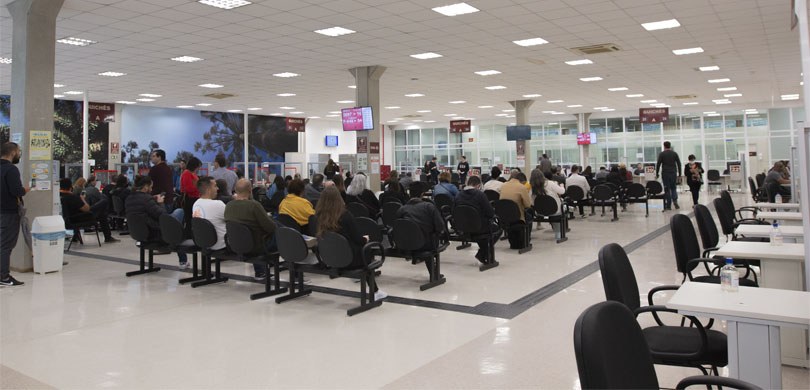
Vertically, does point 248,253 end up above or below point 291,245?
below

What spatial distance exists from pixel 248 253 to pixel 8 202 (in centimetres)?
311

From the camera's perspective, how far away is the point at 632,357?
174 cm

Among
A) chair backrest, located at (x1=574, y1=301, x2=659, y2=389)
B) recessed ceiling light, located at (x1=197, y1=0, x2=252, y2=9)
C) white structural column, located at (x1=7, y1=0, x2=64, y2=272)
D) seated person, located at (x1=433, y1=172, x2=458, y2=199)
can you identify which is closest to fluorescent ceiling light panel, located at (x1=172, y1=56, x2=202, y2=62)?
white structural column, located at (x1=7, y1=0, x2=64, y2=272)

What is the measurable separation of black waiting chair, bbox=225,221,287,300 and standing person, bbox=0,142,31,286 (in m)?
2.71

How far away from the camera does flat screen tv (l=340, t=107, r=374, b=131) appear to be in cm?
1261

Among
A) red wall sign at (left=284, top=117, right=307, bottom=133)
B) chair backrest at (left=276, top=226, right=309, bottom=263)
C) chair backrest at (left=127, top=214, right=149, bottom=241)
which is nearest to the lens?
chair backrest at (left=276, top=226, right=309, bottom=263)

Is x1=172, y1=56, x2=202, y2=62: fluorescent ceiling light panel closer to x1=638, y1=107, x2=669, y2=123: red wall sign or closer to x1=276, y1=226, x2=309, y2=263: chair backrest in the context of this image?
x1=276, y1=226, x2=309, y2=263: chair backrest

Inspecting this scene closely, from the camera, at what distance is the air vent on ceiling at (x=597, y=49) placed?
36.2ft

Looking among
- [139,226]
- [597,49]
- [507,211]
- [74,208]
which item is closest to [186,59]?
[74,208]

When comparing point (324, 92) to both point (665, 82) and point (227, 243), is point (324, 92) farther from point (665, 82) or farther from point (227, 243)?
point (227, 243)

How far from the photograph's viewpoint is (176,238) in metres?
6.45

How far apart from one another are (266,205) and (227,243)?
4.79m

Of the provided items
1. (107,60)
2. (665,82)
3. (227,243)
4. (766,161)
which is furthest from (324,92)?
(766,161)

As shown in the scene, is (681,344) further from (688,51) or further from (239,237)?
(688,51)
